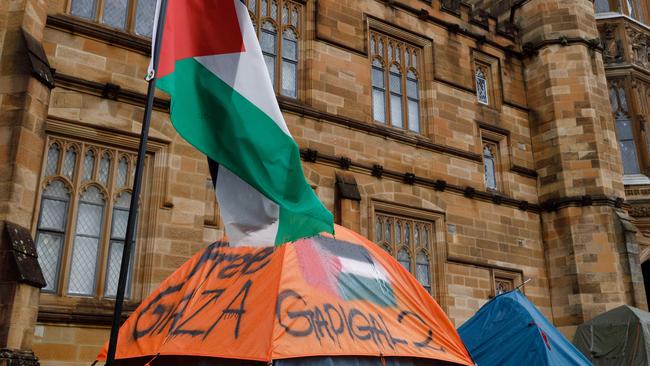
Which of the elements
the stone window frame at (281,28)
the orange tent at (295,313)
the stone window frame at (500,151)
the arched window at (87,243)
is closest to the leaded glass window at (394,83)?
the stone window frame at (281,28)

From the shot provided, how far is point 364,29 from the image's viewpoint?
1239cm

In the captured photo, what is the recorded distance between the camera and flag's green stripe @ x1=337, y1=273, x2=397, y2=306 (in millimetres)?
4984

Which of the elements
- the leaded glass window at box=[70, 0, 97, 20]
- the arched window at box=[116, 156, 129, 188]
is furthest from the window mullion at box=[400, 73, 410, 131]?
the leaded glass window at box=[70, 0, 97, 20]

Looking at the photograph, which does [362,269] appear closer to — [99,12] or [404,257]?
[404,257]

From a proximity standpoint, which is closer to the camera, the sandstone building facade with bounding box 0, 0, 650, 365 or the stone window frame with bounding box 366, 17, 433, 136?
the sandstone building facade with bounding box 0, 0, 650, 365

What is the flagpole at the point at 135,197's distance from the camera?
12.8ft

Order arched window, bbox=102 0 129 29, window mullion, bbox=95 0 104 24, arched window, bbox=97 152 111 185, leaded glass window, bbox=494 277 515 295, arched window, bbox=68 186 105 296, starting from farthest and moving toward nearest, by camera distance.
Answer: leaded glass window, bbox=494 277 515 295, arched window, bbox=102 0 129 29, window mullion, bbox=95 0 104 24, arched window, bbox=97 152 111 185, arched window, bbox=68 186 105 296

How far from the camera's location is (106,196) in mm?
8484

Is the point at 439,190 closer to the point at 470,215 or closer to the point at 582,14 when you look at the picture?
the point at 470,215

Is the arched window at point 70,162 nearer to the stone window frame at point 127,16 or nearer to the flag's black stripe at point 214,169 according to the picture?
the stone window frame at point 127,16

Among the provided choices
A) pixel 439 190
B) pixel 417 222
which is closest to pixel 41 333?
pixel 417 222

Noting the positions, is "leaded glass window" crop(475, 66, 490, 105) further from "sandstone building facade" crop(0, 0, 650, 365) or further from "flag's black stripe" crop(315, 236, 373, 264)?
"flag's black stripe" crop(315, 236, 373, 264)

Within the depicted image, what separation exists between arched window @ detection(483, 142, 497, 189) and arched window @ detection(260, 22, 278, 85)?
5579 millimetres

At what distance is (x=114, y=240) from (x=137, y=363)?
3.61 meters
